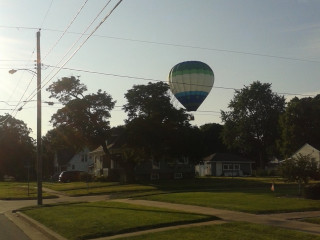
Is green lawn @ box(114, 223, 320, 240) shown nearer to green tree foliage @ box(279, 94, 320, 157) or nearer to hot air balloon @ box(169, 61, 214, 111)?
hot air balloon @ box(169, 61, 214, 111)

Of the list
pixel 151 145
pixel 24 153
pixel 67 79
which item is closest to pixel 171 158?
pixel 151 145

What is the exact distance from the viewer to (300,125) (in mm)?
80250

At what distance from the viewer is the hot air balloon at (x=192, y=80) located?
1123 inches

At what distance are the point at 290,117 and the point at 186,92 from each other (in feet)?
178

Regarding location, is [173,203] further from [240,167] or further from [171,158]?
[240,167]

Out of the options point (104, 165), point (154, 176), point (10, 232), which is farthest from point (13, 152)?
point (10, 232)

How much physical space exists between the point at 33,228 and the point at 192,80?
13885 millimetres

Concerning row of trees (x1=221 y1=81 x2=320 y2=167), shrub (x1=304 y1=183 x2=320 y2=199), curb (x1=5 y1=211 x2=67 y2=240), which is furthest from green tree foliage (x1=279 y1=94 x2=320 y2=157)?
curb (x1=5 y1=211 x2=67 y2=240)

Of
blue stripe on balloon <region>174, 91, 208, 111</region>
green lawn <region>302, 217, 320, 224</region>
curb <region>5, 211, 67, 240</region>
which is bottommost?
curb <region>5, 211, 67, 240</region>

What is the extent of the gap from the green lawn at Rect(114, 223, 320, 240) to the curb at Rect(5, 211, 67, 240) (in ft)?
10.9

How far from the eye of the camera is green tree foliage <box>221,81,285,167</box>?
8881 cm

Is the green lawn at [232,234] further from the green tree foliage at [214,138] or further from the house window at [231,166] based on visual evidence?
the green tree foliage at [214,138]

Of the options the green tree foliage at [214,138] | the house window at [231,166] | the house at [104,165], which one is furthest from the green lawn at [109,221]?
the green tree foliage at [214,138]

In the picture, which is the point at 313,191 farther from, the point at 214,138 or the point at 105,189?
the point at 214,138
